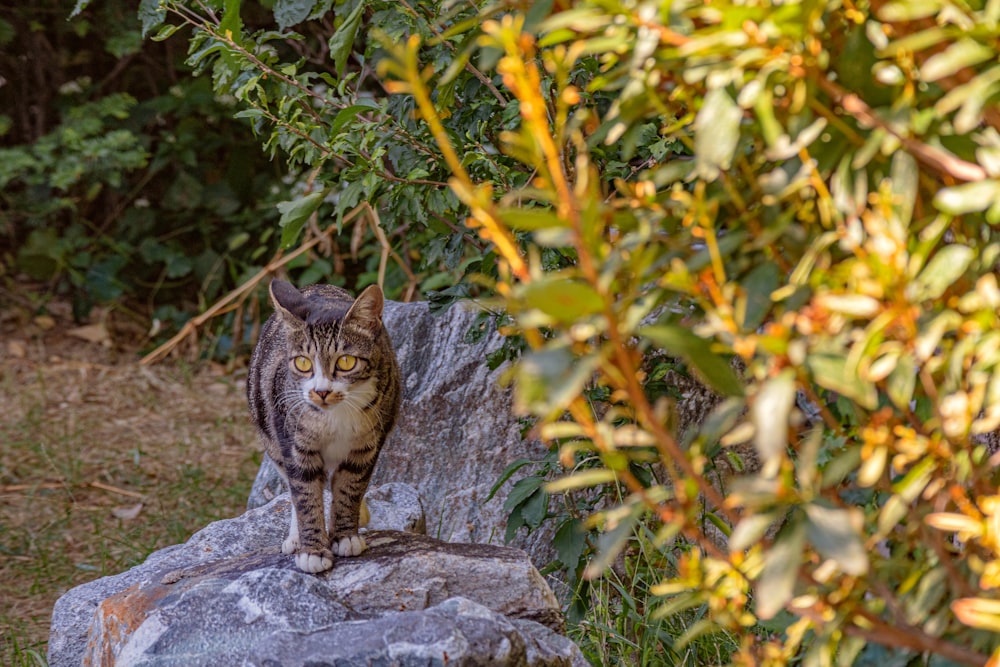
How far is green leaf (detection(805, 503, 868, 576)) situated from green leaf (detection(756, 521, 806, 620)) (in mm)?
21

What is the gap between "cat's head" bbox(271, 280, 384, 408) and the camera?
3148 mm

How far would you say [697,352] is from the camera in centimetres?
132

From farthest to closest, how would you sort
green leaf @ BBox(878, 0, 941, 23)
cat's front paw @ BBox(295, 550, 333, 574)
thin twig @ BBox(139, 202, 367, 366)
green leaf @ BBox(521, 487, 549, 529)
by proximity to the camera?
thin twig @ BBox(139, 202, 367, 366) < green leaf @ BBox(521, 487, 549, 529) < cat's front paw @ BBox(295, 550, 333, 574) < green leaf @ BBox(878, 0, 941, 23)

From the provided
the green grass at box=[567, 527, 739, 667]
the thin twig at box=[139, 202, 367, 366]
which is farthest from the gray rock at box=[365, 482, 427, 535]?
the thin twig at box=[139, 202, 367, 366]

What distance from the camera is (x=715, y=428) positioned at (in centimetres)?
131

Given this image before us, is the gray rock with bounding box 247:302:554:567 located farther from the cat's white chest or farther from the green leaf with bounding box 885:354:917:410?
the green leaf with bounding box 885:354:917:410

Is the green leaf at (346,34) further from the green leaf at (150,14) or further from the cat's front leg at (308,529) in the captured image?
the cat's front leg at (308,529)

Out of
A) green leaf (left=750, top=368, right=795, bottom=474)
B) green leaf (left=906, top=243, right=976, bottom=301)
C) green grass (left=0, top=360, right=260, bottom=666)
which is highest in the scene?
green leaf (left=906, top=243, right=976, bottom=301)

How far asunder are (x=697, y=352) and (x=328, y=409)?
1.97 meters

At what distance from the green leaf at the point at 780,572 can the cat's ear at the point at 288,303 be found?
86.6 inches

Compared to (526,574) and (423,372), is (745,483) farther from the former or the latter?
(423,372)

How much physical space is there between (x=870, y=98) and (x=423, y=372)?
2.86m

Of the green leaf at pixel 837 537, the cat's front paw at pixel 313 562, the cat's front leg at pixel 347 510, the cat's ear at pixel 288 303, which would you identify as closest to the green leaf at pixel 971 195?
the green leaf at pixel 837 537

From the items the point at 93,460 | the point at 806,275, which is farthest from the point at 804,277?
the point at 93,460
